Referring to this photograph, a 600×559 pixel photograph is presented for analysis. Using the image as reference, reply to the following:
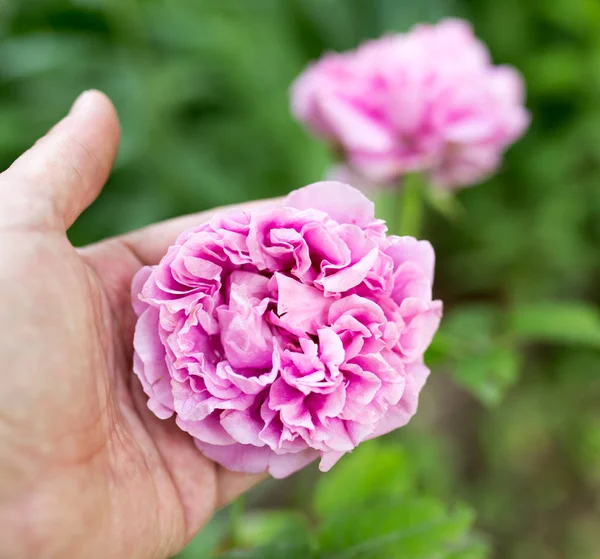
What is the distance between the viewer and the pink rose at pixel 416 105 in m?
0.85

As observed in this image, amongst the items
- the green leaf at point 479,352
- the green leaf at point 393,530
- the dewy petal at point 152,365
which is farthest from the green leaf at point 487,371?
the dewy petal at point 152,365

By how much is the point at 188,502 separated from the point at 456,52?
68 centimetres

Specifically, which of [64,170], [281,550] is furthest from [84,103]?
[281,550]

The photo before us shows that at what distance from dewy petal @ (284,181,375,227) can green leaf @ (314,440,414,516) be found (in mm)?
400

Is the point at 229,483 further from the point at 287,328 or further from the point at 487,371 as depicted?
the point at 487,371

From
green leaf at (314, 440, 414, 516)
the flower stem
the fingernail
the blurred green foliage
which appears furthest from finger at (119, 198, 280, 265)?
the blurred green foliage

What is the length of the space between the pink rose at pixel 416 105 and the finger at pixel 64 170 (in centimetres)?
33

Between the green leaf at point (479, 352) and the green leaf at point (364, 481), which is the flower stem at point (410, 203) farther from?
the green leaf at point (364, 481)

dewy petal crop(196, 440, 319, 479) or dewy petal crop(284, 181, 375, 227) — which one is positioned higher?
dewy petal crop(284, 181, 375, 227)

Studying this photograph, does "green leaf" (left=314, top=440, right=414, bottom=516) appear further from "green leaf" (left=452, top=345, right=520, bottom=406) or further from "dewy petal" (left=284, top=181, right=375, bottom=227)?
"dewy petal" (left=284, top=181, right=375, bottom=227)

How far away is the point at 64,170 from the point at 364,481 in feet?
1.75

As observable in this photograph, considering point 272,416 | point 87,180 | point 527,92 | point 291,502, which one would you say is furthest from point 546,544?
point 87,180

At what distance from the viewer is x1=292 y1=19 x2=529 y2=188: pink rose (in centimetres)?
85

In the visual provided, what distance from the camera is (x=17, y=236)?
0.50 m
